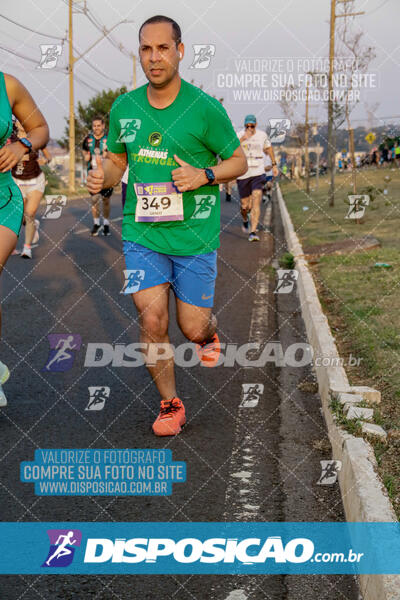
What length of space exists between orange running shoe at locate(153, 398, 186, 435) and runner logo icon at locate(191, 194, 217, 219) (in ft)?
3.49

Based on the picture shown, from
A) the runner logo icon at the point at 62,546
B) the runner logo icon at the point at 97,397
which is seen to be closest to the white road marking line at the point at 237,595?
the runner logo icon at the point at 62,546

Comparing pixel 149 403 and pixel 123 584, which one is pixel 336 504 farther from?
pixel 149 403

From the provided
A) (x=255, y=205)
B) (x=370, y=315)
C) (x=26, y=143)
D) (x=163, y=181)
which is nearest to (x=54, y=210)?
(x=255, y=205)

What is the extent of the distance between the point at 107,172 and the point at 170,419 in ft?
4.67

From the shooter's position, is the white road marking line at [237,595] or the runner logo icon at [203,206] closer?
the white road marking line at [237,595]

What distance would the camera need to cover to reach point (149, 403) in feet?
17.5

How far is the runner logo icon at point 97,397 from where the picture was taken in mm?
5250

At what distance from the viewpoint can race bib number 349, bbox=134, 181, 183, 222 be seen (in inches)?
178

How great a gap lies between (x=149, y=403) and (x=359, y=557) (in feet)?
7.77

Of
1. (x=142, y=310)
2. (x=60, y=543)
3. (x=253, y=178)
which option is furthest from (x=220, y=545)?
(x=253, y=178)

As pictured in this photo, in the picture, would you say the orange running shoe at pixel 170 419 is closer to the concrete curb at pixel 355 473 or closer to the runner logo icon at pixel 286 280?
the concrete curb at pixel 355 473

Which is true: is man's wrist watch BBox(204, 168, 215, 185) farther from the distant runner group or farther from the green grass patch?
the green grass patch

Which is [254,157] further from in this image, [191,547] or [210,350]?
[191,547]

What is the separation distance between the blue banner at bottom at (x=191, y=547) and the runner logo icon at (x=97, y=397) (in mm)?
1767
